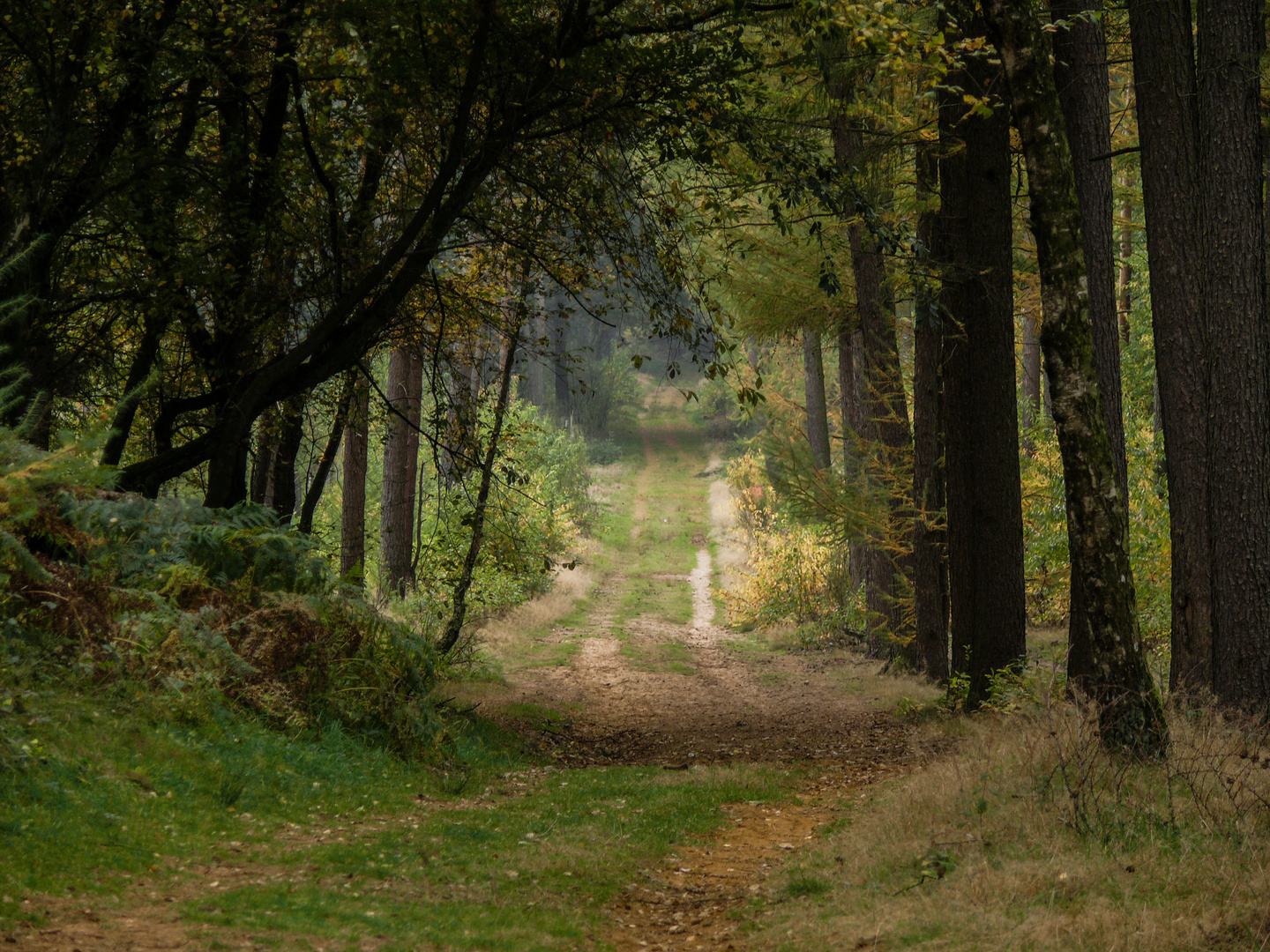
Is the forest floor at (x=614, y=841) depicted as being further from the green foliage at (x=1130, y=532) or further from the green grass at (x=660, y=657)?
the green grass at (x=660, y=657)

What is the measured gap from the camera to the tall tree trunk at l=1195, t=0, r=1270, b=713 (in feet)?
24.3

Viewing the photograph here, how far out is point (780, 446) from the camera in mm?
13383

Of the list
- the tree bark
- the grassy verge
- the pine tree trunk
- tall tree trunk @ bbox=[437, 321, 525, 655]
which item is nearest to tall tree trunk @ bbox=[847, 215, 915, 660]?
the pine tree trunk

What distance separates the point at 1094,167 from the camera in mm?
9266

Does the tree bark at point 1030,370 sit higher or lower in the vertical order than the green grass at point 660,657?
higher

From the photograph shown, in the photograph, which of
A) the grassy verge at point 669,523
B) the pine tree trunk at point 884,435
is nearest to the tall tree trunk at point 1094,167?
the pine tree trunk at point 884,435

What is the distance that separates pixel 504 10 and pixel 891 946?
7.56 meters

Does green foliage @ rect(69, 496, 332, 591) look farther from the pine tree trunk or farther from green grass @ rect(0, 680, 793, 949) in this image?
the pine tree trunk

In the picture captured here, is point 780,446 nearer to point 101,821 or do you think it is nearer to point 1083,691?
point 1083,691

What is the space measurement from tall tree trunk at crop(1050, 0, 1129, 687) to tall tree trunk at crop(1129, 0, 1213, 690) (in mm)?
894

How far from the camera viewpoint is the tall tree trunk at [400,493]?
600 inches

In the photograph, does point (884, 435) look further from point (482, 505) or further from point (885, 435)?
point (482, 505)

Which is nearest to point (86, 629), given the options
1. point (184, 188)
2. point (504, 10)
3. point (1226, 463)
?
point (184, 188)

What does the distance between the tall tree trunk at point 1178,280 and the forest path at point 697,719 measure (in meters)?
2.88
